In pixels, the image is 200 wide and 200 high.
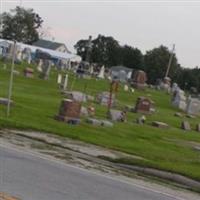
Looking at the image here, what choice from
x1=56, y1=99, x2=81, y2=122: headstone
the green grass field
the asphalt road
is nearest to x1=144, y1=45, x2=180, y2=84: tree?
the green grass field

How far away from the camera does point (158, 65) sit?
111m

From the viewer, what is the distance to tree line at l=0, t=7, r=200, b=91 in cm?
10828

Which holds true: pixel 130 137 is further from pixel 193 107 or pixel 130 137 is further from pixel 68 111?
pixel 193 107

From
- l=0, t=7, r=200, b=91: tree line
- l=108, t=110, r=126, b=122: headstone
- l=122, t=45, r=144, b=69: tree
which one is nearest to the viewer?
l=108, t=110, r=126, b=122: headstone

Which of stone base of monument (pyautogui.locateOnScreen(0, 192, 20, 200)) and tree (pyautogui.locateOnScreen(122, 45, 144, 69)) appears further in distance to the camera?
tree (pyautogui.locateOnScreen(122, 45, 144, 69))

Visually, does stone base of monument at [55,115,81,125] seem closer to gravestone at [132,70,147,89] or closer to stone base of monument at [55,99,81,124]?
stone base of monument at [55,99,81,124]

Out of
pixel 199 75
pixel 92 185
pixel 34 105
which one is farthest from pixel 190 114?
pixel 199 75

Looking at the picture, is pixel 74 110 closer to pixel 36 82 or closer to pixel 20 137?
pixel 20 137

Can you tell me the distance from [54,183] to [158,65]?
10114cm

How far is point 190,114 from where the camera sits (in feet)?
136

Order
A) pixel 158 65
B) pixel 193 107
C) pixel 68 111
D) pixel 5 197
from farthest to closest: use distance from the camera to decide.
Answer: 1. pixel 158 65
2. pixel 193 107
3. pixel 68 111
4. pixel 5 197

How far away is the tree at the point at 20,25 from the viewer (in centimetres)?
14025

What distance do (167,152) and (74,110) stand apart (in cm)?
406

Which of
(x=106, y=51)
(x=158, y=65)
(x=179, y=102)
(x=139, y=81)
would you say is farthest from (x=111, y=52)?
(x=179, y=102)
